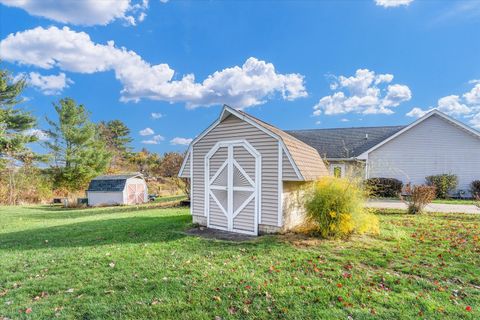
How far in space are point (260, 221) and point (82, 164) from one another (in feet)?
84.8

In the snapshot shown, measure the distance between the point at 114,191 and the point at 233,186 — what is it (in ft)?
54.4

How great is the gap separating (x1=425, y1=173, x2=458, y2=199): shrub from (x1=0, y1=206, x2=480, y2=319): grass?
430 inches

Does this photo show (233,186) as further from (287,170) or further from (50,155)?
(50,155)

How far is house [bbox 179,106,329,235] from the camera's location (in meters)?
6.88

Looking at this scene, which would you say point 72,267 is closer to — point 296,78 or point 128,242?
point 128,242

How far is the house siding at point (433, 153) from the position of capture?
1650 cm

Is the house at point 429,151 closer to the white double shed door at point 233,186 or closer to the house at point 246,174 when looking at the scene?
the house at point 246,174

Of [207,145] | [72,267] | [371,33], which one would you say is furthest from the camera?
[371,33]

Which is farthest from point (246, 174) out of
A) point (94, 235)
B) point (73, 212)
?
point (73, 212)

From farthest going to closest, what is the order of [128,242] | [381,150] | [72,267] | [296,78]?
[381,150], [296,78], [128,242], [72,267]

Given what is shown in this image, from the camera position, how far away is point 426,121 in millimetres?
17094

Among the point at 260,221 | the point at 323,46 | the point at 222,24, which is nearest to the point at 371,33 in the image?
the point at 323,46

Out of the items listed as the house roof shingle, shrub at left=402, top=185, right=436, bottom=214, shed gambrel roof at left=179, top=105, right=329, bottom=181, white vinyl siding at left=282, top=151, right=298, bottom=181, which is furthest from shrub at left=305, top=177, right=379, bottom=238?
the house roof shingle

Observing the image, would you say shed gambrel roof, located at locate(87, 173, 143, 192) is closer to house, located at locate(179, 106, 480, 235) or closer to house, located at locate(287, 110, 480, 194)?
house, located at locate(179, 106, 480, 235)
